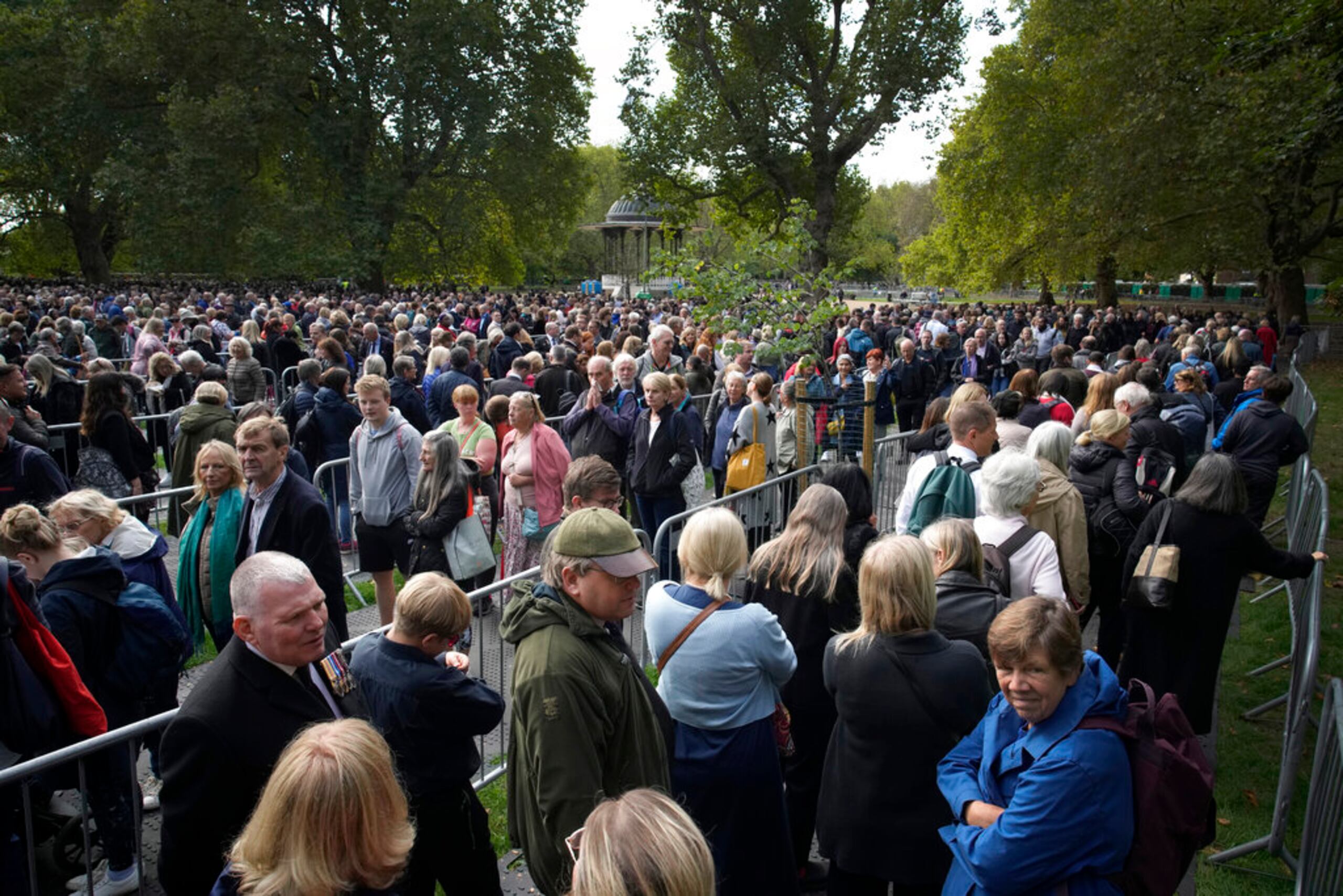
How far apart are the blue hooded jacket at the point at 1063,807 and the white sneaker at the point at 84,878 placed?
11.4 ft

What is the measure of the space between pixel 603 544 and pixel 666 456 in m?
4.39

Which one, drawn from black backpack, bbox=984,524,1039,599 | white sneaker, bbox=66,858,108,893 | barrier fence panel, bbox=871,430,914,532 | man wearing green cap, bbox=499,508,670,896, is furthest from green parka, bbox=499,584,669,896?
barrier fence panel, bbox=871,430,914,532

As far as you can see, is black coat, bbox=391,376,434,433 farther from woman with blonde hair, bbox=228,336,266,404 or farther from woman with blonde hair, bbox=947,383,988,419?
woman with blonde hair, bbox=947,383,988,419

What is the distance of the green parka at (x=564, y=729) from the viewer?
2.63 m

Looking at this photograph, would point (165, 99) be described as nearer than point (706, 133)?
No

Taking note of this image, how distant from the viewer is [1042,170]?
3278 centimetres

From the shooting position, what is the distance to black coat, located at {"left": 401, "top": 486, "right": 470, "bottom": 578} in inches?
230

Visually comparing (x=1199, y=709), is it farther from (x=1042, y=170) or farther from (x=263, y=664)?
(x=1042, y=170)

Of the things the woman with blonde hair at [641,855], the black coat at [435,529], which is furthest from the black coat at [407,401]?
Result: the woman with blonde hair at [641,855]

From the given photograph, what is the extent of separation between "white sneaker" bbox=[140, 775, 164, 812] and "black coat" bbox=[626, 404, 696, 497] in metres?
3.74

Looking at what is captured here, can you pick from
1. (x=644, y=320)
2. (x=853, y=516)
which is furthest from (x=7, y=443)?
(x=644, y=320)

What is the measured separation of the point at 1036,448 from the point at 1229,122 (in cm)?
1874

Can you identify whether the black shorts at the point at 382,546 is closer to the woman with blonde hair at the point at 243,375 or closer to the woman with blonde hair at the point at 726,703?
the woman with blonde hair at the point at 726,703

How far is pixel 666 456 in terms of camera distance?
23.7 ft
